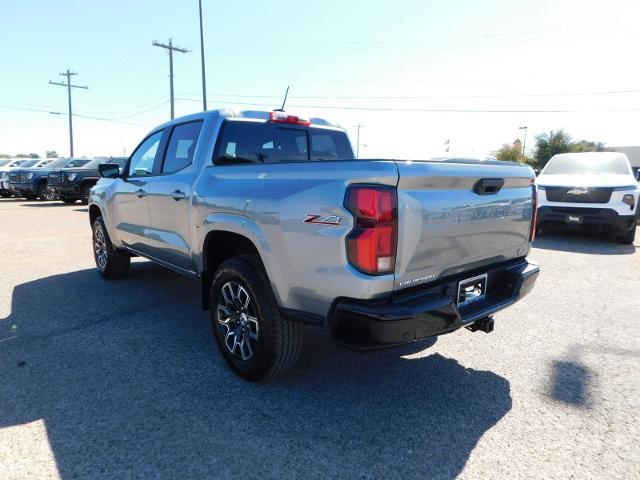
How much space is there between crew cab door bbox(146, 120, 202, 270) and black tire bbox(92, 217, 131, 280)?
1.36 meters

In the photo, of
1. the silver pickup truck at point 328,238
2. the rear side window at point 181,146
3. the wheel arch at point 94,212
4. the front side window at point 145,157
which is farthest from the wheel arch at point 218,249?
the wheel arch at point 94,212

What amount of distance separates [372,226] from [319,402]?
48.8 inches

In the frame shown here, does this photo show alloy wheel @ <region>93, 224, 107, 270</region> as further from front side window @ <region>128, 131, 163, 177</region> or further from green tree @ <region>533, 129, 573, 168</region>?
green tree @ <region>533, 129, 573, 168</region>

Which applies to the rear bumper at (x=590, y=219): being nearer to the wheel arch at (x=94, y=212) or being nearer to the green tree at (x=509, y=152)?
the wheel arch at (x=94, y=212)

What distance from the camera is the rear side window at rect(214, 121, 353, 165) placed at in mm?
3588

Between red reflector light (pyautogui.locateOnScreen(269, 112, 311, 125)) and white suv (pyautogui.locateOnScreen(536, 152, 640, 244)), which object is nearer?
red reflector light (pyautogui.locateOnScreen(269, 112, 311, 125))

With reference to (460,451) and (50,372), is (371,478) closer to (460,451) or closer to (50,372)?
(460,451)

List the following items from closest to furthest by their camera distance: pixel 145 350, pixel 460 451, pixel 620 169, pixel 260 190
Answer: pixel 460 451, pixel 260 190, pixel 145 350, pixel 620 169

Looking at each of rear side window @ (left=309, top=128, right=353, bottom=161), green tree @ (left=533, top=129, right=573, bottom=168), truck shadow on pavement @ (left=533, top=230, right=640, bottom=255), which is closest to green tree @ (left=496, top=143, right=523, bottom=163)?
green tree @ (left=533, top=129, right=573, bottom=168)

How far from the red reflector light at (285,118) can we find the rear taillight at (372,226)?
1883mm

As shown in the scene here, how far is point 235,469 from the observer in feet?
7.00

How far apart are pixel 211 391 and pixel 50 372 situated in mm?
1220

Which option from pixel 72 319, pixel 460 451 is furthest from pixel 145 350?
pixel 460 451

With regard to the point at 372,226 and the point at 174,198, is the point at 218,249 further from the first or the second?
the point at 372,226
